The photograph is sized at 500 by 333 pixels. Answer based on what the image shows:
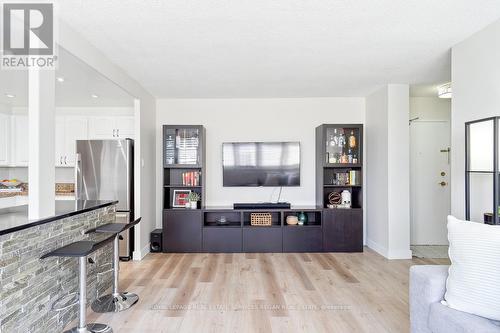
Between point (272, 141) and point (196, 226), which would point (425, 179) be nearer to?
point (272, 141)

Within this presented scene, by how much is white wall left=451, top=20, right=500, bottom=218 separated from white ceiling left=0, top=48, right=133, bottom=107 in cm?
361

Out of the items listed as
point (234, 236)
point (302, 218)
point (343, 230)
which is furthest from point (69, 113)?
point (343, 230)

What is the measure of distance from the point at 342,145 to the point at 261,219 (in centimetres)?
175

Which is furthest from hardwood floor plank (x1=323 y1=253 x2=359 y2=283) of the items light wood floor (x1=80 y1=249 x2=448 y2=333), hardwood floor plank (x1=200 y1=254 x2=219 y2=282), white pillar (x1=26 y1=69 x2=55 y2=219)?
white pillar (x1=26 y1=69 x2=55 y2=219)

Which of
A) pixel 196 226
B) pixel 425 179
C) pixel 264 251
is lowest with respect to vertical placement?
pixel 264 251

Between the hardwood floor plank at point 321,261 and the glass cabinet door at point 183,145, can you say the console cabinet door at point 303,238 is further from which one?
the glass cabinet door at point 183,145

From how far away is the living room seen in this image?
2.09 meters

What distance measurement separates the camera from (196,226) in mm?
4387

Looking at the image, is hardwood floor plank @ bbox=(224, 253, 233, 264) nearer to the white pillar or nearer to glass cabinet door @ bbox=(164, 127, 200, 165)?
glass cabinet door @ bbox=(164, 127, 200, 165)

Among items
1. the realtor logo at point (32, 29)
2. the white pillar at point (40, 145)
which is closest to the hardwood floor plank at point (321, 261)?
the white pillar at point (40, 145)

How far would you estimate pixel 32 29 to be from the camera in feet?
7.11

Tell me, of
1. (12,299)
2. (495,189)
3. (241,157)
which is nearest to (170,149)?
(241,157)

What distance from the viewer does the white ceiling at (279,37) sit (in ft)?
7.03

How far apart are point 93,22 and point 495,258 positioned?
3.23 m
